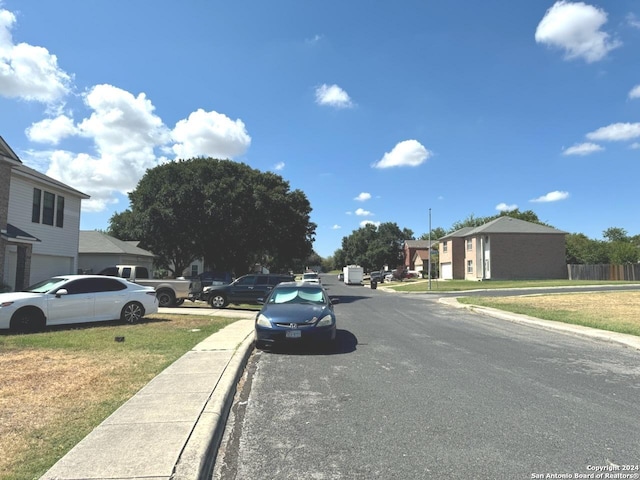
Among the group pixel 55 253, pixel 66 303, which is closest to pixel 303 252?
pixel 55 253

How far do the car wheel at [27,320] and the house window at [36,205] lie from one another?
42.8ft

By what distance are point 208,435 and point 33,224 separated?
885 inches

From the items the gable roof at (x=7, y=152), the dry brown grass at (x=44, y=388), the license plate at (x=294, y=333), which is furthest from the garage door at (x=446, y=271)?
the dry brown grass at (x=44, y=388)

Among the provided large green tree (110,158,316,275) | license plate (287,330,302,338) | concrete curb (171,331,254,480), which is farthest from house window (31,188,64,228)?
concrete curb (171,331,254,480)

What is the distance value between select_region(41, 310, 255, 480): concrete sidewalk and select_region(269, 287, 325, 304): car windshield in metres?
3.87

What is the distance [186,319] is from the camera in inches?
612

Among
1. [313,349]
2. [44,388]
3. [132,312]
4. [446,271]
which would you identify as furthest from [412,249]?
[44,388]

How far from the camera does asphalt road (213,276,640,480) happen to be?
4273 mm

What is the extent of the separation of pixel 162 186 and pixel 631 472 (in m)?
33.4

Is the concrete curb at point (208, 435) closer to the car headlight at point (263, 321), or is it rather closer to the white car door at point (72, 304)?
the car headlight at point (263, 321)

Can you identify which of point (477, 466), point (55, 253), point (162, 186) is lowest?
point (477, 466)

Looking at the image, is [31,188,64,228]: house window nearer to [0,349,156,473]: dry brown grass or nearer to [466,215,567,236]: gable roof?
[0,349,156,473]: dry brown grass

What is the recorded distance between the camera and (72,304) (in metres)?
12.8

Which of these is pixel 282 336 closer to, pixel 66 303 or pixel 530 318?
pixel 66 303
